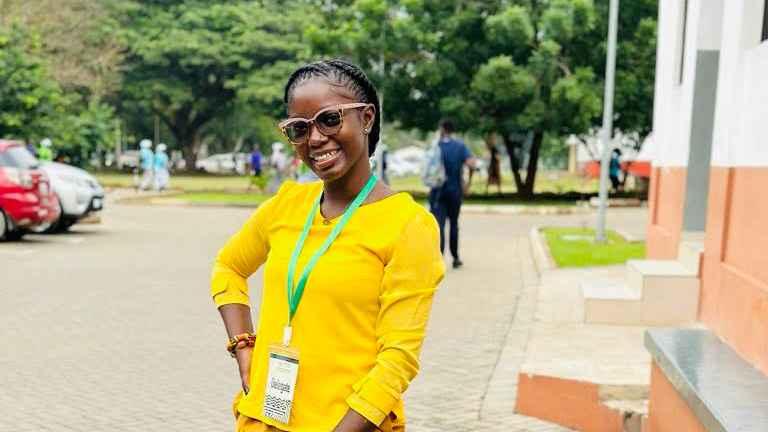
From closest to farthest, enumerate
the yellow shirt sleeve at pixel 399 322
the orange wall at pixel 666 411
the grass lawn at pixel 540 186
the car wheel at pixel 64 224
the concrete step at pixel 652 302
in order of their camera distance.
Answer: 1. the yellow shirt sleeve at pixel 399 322
2. the orange wall at pixel 666 411
3. the concrete step at pixel 652 302
4. the car wheel at pixel 64 224
5. the grass lawn at pixel 540 186

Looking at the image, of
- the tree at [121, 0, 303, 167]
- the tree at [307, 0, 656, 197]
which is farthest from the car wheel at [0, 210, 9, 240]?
the tree at [121, 0, 303, 167]

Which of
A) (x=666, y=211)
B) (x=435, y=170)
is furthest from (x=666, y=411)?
(x=435, y=170)

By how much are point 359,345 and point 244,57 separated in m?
45.9

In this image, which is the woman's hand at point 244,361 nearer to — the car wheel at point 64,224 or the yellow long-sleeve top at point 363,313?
the yellow long-sleeve top at point 363,313

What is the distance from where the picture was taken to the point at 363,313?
92.4 inches

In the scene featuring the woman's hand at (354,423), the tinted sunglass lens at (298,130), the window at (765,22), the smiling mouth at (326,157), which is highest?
the window at (765,22)

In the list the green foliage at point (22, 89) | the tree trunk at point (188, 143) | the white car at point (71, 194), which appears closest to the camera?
the white car at point (71, 194)

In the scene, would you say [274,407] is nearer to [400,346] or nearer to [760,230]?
[400,346]

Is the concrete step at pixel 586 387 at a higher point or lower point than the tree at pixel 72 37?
lower

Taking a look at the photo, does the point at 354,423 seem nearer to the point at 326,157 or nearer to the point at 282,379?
the point at 282,379

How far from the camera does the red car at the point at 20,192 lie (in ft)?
49.7

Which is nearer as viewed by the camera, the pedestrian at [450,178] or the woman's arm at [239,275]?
the woman's arm at [239,275]

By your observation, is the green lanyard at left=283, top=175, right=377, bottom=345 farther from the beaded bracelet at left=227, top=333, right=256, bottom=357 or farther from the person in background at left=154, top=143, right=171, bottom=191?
the person in background at left=154, top=143, right=171, bottom=191

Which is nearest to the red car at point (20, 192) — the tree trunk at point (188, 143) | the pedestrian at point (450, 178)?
the pedestrian at point (450, 178)
